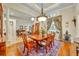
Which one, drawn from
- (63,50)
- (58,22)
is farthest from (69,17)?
(63,50)

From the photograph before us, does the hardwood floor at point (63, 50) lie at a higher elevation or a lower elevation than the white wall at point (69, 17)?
lower

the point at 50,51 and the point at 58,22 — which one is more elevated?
the point at 58,22

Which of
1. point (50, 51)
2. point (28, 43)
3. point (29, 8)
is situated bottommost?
point (50, 51)

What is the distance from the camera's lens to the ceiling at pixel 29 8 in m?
1.78

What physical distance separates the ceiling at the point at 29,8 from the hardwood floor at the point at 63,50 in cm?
42

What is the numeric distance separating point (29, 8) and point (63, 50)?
0.71 metres

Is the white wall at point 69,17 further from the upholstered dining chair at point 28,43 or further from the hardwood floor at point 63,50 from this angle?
the upholstered dining chair at point 28,43

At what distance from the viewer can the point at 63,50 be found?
177cm

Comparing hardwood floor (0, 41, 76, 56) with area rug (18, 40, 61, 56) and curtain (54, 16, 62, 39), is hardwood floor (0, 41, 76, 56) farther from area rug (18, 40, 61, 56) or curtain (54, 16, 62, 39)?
curtain (54, 16, 62, 39)

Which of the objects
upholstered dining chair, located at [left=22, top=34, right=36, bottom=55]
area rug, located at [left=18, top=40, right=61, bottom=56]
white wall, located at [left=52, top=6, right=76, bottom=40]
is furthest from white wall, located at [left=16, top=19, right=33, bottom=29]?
white wall, located at [left=52, top=6, right=76, bottom=40]

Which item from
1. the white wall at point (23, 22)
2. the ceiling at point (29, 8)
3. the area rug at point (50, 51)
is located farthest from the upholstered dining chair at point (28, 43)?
the ceiling at point (29, 8)

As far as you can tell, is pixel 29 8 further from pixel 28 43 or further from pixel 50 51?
pixel 50 51

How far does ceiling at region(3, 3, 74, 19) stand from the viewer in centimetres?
178

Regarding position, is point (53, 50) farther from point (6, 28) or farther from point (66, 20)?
point (6, 28)
